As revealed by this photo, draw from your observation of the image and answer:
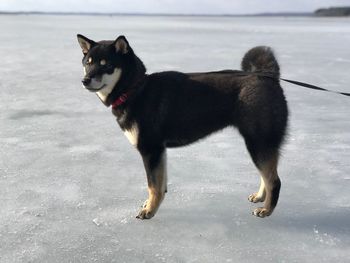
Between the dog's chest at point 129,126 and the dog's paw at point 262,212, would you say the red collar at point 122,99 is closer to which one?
the dog's chest at point 129,126

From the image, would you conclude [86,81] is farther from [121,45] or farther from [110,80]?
[121,45]

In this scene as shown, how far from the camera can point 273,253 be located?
252 cm

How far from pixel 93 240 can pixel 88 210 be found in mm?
446

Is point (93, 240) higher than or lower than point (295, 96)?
higher

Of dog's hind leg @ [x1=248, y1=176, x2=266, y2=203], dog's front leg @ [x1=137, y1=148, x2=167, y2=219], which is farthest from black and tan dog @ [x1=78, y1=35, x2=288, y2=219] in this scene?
dog's hind leg @ [x1=248, y1=176, x2=266, y2=203]

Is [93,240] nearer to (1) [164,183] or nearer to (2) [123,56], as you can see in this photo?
(1) [164,183]

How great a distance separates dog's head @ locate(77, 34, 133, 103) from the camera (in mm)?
2906

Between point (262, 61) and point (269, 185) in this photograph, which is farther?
point (262, 61)

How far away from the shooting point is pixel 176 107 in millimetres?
3080

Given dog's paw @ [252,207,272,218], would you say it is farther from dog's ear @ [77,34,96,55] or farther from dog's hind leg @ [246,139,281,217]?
dog's ear @ [77,34,96,55]

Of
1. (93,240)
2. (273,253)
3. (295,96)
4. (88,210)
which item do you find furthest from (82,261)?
(295,96)

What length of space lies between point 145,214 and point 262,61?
146cm

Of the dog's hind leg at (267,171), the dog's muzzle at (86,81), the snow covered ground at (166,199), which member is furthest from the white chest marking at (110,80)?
the dog's hind leg at (267,171)

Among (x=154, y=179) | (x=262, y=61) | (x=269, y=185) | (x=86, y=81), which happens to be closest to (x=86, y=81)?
(x=86, y=81)
